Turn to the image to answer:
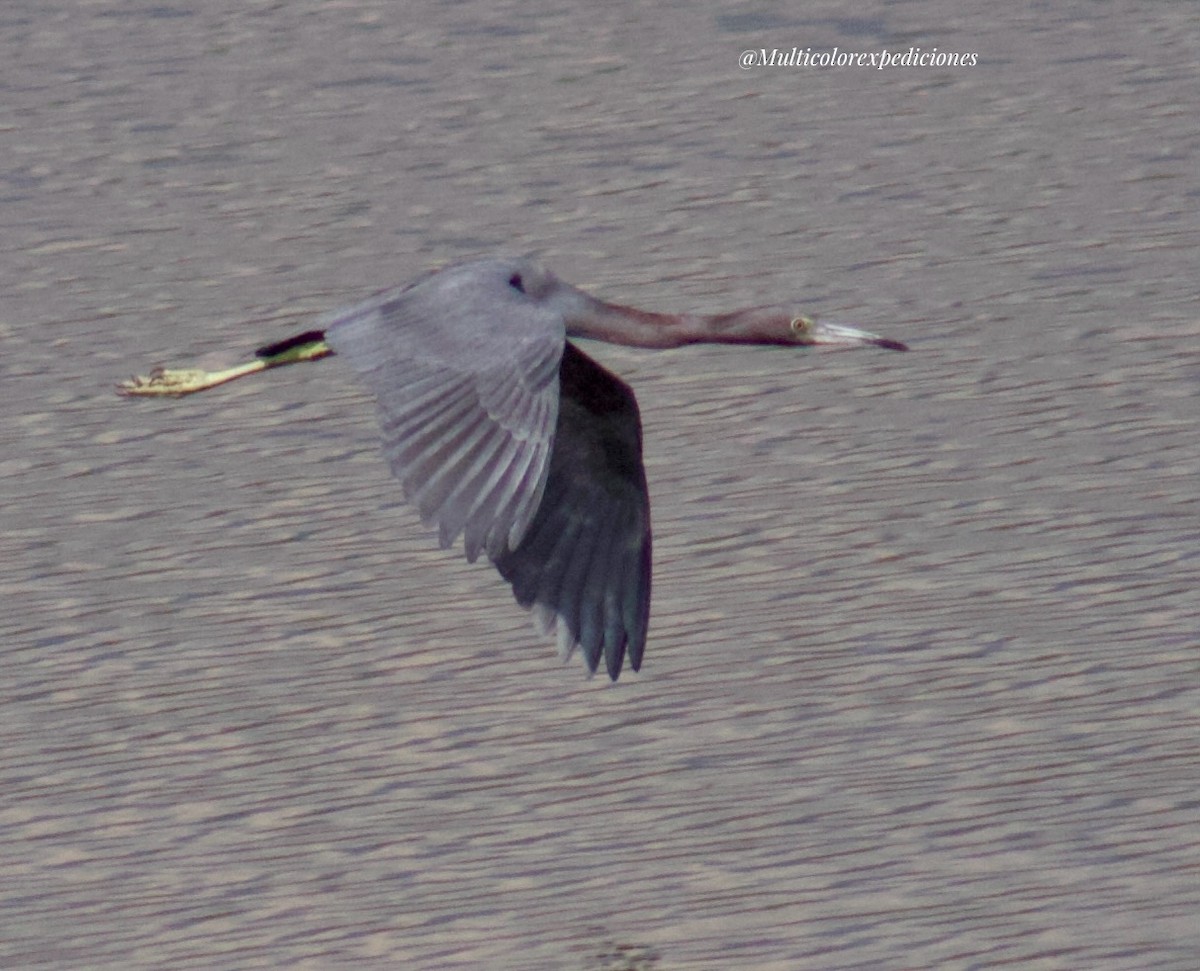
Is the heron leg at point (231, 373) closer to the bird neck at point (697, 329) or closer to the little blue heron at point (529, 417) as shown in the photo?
the little blue heron at point (529, 417)

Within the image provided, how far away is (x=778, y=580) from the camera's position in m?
6.72

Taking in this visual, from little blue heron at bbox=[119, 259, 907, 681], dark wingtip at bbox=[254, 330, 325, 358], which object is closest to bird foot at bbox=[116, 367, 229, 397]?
little blue heron at bbox=[119, 259, 907, 681]

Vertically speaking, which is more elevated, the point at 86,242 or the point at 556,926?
the point at 86,242

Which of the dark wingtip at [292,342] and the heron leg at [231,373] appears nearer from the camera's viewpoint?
the dark wingtip at [292,342]

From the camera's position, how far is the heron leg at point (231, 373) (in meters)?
6.12

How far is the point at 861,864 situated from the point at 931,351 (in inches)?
110

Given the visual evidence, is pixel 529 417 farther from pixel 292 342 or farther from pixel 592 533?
pixel 292 342

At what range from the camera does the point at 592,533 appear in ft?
19.2

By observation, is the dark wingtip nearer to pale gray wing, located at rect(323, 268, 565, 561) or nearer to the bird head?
pale gray wing, located at rect(323, 268, 565, 561)

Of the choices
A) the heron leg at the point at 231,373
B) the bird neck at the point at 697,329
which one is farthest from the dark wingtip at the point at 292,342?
the bird neck at the point at 697,329

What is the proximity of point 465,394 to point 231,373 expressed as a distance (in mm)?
1373

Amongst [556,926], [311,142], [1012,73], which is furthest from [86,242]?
[556,926]

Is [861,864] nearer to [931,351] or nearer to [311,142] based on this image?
[931,351]

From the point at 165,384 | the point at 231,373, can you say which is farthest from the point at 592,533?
the point at 165,384
